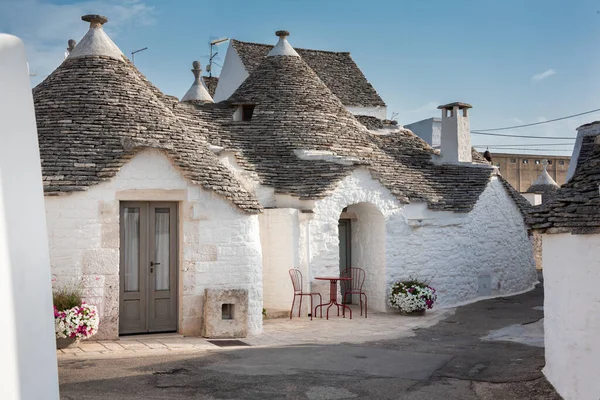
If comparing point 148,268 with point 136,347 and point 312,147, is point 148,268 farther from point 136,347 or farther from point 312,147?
point 312,147

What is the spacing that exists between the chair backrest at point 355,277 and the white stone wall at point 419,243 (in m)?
0.21

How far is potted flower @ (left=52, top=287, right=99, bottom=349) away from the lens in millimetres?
9820

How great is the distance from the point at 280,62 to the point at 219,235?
7320 millimetres

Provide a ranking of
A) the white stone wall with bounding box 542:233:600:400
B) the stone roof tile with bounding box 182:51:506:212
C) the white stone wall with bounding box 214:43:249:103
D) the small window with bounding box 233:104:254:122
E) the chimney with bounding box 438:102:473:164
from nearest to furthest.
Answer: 1. the white stone wall with bounding box 542:233:600:400
2. the stone roof tile with bounding box 182:51:506:212
3. the small window with bounding box 233:104:254:122
4. the chimney with bounding box 438:102:473:164
5. the white stone wall with bounding box 214:43:249:103

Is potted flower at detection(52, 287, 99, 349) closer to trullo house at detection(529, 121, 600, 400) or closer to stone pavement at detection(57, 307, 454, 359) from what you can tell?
stone pavement at detection(57, 307, 454, 359)

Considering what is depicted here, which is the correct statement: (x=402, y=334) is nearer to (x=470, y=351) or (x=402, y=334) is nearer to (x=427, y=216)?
(x=470, y=351)

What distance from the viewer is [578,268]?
6793mm

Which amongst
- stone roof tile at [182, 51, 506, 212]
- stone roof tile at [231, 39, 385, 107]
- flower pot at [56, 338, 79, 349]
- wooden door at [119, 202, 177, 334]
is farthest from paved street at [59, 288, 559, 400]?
stone roof tile at [231, 39, 385, 107]

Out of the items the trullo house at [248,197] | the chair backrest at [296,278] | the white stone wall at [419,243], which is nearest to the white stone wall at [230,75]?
the trullo house at [248,197]

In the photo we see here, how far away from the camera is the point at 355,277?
1609cm

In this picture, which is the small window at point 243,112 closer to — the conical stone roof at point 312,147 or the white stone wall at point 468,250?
the conical stone roof at point 312,147

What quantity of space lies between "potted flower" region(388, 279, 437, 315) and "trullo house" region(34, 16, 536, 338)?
0.41 m

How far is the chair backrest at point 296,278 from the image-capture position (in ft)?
45.9

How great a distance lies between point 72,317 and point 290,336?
3613mm
